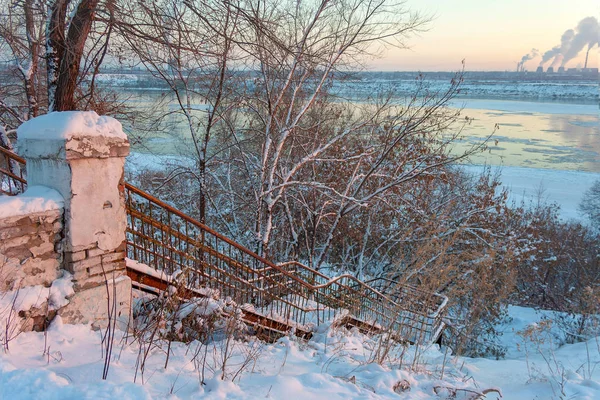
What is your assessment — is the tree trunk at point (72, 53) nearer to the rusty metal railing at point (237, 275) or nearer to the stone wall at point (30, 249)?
the rusty metal railing at point (237, 275)

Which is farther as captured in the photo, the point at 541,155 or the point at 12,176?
the point at 541,155

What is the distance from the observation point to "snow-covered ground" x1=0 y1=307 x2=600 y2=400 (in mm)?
2475

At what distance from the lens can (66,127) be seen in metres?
3.36

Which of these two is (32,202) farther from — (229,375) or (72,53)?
(72,53)

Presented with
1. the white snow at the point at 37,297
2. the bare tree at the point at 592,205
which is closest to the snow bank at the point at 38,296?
the white snow at the point at 37,297

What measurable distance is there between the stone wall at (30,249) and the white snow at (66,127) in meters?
0.65

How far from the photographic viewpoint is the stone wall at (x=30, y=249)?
3180mm

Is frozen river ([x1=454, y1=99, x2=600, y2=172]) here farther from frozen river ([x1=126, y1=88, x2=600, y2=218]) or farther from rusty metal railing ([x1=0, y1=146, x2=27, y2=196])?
rusty metal railing ([x1=0, y1=146, x2=27, y2=196])

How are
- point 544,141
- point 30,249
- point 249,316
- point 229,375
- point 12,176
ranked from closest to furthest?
point 229,375 → point 30,249 → point 12,176 → point 249,316 → point 544,141

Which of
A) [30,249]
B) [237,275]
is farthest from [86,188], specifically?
[237,275]

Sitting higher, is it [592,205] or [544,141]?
[544,141]

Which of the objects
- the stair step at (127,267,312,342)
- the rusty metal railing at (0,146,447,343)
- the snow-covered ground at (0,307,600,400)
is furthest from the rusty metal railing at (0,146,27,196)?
the snow-covered ground at (0,307,600,400)

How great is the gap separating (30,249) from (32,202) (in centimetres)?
39

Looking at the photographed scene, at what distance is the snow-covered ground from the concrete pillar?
335mm
